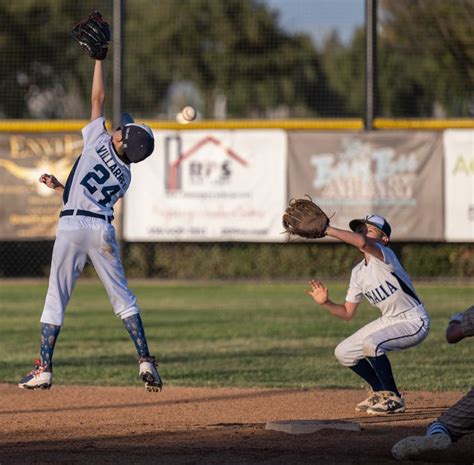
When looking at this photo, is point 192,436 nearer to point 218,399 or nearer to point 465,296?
point 218,399

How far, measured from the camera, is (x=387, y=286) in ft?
25.2

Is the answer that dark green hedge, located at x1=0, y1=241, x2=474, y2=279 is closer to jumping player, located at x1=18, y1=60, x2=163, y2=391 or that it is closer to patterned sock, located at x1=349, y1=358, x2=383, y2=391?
patterned sock, located at x1=349, y1=358, x2=383, y2=391

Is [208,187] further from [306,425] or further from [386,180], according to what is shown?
[306,425]

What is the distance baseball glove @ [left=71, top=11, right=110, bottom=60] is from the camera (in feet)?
24.7

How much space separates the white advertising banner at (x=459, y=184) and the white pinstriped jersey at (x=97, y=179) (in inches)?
456

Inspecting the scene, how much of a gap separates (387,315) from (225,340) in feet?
17.1

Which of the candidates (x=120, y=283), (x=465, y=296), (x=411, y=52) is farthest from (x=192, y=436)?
(x=411, y=52)

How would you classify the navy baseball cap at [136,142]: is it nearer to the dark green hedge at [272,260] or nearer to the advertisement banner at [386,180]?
the advertisement banner at [386,180]

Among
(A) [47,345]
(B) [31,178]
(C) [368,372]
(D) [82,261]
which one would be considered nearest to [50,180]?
(D) [82,261]

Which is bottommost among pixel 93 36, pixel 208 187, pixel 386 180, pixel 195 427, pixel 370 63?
pixel 195 427

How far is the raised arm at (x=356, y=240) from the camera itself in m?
6.64

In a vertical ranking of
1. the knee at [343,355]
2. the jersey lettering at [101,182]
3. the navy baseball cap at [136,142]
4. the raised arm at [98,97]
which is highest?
the raised arm at [98,97]

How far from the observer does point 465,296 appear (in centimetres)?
1738

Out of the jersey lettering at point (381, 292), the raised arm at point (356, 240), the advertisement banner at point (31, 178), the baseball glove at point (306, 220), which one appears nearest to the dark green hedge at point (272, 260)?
the advertisement banner at point (31, 178)
